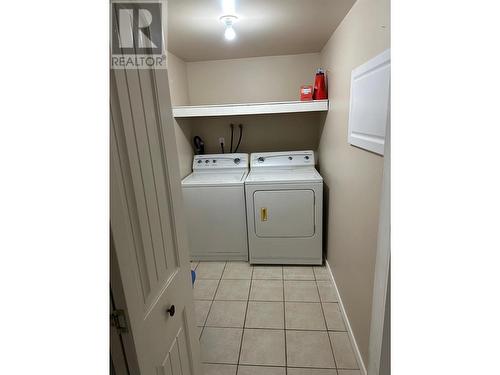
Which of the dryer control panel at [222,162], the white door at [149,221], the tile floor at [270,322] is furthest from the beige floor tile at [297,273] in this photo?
the white door at [149,221]

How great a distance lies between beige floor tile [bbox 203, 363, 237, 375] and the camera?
1.69 meters

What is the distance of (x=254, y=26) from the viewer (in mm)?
2062

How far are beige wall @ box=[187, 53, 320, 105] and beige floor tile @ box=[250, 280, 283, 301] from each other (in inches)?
85.1

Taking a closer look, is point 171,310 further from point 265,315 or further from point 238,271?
point 238,271

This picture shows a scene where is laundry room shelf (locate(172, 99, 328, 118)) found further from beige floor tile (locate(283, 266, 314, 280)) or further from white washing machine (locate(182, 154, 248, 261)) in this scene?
beige floor tile (locate(283, 266, 314, 280))

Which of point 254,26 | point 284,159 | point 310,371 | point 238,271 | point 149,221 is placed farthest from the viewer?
point 284,159

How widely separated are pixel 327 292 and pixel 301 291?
9.1 inches

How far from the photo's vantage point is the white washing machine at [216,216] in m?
2.81

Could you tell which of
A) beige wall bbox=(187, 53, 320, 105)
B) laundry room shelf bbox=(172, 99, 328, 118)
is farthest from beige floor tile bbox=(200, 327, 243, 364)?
beige wall bbox=(187, 53, 320, 105)

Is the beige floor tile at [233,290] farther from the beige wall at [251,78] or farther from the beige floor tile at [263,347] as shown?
the beige wall at [251,78]

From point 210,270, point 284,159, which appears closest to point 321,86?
point 284,159

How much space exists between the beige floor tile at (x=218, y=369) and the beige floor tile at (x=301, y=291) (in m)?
0.79
